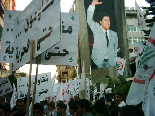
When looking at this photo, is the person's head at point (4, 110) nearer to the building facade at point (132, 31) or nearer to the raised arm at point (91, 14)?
the raised arm at point (91, 14)

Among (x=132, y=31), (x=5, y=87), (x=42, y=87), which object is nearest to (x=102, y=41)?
(x=132, y=31)

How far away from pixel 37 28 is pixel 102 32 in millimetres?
36431

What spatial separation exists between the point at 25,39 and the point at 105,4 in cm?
3845

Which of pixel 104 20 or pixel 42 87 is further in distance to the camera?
pixel 104 20

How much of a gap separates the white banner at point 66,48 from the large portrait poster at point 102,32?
33.4m

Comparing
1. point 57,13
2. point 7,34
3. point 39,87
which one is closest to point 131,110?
point 57,13

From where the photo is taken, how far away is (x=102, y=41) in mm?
39688

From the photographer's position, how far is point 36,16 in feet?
12.9

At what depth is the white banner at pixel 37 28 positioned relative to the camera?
11.7 feet

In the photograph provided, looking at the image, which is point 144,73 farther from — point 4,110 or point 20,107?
point 4,110

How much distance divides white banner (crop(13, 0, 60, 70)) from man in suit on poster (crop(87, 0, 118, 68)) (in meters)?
34.6

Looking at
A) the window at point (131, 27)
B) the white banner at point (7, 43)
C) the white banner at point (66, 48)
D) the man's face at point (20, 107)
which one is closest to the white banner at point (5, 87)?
the white banner at point (7, 43)

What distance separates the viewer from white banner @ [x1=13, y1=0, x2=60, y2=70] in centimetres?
356

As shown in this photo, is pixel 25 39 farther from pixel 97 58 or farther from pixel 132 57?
pixel 97 58
